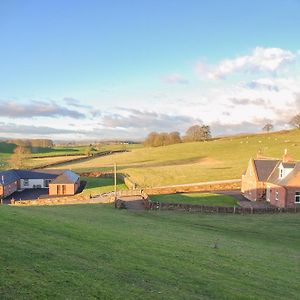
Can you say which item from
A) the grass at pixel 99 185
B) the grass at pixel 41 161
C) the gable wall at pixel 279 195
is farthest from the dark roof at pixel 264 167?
the grass at pixel 41 161

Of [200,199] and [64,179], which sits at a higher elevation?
[64,179]

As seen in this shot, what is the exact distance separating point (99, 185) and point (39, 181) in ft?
52.9

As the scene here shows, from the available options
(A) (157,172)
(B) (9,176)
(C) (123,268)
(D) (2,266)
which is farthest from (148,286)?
(A) (157,172)

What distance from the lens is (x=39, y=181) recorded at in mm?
92438

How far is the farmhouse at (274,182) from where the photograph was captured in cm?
5228

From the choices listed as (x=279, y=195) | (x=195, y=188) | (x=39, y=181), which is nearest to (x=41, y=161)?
(x=39, y=181)

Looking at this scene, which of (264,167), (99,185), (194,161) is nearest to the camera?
(264,167)

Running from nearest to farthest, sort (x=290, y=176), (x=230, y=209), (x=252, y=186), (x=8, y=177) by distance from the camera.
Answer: (x=230, y=209)
(x=290, y=176)
(x=252, y=186)
(x=8, y=177)

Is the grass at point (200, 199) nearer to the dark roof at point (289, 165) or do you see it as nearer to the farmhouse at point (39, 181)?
the dark roof at point (289, 165)

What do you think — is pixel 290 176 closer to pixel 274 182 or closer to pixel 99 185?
pixel 274 182

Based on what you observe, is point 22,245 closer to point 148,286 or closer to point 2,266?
point 2,266

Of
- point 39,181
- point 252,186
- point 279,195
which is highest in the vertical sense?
point 252,186

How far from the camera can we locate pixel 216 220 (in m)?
41.0

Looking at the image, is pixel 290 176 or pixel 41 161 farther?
pixel 41 161
